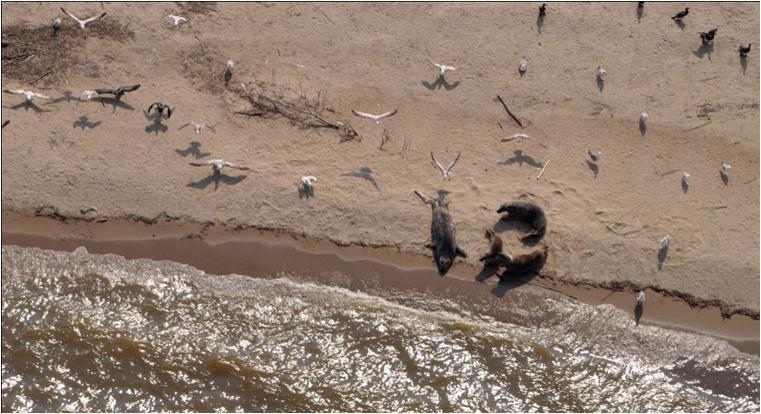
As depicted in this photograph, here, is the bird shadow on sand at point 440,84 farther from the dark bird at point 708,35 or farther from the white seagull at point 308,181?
the dark bird at point 708,35

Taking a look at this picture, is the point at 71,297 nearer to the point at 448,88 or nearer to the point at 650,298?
the point at 448,88

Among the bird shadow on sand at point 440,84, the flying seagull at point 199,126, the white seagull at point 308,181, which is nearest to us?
the white seagull at point 308,181

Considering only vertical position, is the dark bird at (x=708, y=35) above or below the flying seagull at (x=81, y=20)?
above

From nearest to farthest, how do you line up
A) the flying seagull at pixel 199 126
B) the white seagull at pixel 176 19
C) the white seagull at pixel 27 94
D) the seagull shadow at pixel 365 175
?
the seagull shadow at pixel 365 175
the flying seagull at pixel 199 126
the white seagull at pixel 27 94
the white seagull at pixel 176 19

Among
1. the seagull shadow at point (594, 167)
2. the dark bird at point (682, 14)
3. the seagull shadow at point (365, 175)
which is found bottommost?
the seagull shadow at point (365, 175)

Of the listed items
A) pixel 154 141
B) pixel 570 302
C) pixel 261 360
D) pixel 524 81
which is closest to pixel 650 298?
pixel 570 302

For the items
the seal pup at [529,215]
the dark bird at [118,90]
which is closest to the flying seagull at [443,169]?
the seal pup at [529,215]

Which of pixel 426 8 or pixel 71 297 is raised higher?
pixel 426 8

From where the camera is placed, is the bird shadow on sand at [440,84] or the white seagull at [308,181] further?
the bird shadow on sand at [440,84]

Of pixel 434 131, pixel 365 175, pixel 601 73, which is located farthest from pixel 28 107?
pixel 601 73
